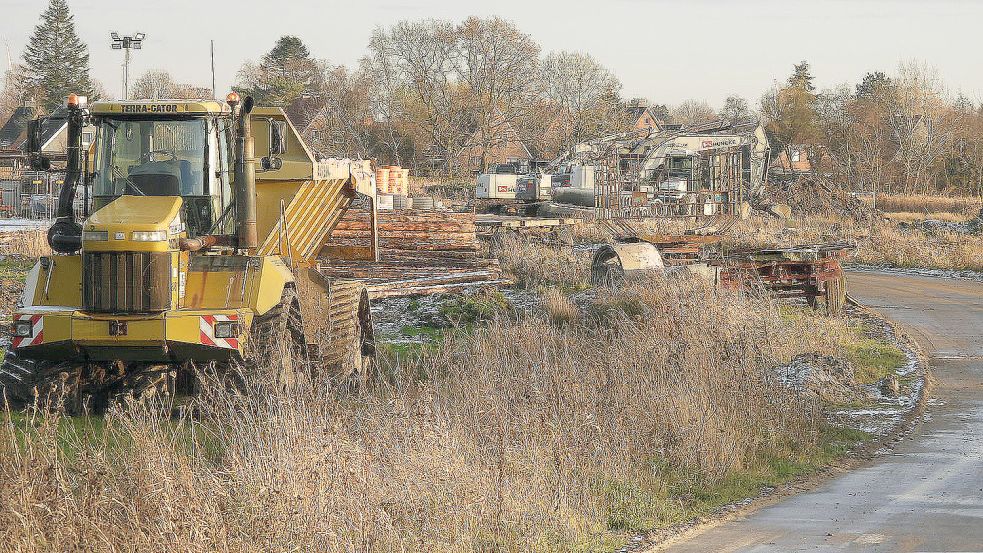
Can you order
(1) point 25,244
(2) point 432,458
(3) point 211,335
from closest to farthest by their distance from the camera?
(2) point 432,458 < (3) point 211,335 < (1) point 25,244

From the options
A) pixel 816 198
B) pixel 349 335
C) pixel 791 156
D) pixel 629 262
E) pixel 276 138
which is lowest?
pixel 349 335

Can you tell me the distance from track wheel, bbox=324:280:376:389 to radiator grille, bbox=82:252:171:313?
2.65m

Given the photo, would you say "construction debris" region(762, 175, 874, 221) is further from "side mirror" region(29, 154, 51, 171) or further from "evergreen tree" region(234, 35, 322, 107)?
"side mirror" region(29, 154, 51, 171)

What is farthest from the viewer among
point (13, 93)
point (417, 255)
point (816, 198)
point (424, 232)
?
point (13, 93)

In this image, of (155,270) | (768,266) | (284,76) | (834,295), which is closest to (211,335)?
(155,270)

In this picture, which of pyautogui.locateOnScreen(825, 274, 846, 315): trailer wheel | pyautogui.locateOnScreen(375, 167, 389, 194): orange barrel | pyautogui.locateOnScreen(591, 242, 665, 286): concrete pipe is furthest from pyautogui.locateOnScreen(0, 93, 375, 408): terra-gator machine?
pyautogui.locateOnScreen(375, 167, 389, 194): orange barrel

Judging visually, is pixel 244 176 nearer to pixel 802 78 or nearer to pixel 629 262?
pixel 629 262

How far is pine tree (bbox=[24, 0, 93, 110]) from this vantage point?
8712 cm

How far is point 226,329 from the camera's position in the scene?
10766mm

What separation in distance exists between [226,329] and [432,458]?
3.96 meters

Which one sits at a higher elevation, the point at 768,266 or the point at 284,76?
the point at 284,76

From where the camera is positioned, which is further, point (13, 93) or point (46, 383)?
point (13, 93)

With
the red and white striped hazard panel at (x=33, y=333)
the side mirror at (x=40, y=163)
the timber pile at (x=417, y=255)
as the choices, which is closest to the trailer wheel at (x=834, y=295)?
the timber pile at (x=417, y=255)

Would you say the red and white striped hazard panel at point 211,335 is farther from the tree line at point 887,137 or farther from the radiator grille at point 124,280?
the tree line at point 887,137
